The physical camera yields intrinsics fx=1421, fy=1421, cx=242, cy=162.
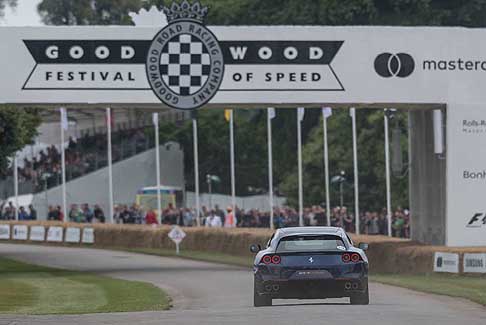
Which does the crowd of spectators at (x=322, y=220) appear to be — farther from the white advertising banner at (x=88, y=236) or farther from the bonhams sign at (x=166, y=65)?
the bonhams sign at (x=166, y=65)

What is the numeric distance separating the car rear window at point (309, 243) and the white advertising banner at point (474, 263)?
12095 mm

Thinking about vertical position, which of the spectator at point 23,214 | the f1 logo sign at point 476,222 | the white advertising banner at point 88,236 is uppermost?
the f1 logo sign at point 476,222

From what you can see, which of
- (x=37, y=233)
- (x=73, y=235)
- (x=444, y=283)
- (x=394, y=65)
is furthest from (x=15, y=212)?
(x=444, y=283)

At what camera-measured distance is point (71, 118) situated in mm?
79875

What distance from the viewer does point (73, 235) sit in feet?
186

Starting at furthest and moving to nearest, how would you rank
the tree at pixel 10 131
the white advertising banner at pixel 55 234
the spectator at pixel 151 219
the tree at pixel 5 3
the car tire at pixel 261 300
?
1. the tree at pixel 5 3
2. the white advertising banner at pixel 55 234
3. the spectator at pixel 151 219
4. the tree at pixel 10 131
5. the car tire at pixel 261 300

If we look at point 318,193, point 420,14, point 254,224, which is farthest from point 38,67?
point 420,14

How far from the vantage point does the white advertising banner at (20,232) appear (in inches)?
2296

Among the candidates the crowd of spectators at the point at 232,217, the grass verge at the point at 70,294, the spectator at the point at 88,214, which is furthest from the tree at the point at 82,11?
the grass verge at the point at 70,294

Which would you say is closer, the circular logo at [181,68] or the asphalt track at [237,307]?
the asphalt track at [237,307]

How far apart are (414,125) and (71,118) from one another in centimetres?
4247

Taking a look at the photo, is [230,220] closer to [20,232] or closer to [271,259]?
[20,232]

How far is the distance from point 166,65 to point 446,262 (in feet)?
27.5

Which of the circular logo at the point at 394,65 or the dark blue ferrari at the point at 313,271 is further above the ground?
the circular logo at the point at 394,65
